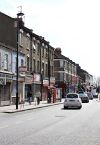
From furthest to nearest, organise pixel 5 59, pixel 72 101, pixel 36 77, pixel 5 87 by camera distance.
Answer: pixel 36 77
pixel 5 87
pixel 5 59
pixel 72 101

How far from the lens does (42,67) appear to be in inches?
2628

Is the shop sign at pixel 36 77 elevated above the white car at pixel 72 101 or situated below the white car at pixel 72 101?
above

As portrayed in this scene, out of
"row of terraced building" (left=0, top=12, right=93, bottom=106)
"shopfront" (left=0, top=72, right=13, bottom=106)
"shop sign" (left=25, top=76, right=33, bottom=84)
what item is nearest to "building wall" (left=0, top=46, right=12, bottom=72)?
"row of terraced building" (left=0, top=12, right=93, bottom=106)

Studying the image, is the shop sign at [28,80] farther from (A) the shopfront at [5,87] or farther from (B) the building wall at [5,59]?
(B) the building wall at [5,59]

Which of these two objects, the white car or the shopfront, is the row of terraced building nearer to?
the shopfront

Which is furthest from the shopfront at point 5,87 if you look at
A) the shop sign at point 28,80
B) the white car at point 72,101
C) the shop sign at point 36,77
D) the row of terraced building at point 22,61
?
the shop sign at point 36,77

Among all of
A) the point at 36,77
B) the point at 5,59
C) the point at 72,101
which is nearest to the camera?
the point at 72,101

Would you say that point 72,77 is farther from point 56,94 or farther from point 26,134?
point 26,134

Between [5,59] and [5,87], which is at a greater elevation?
[5,59]

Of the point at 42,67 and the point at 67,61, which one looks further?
the point at 67,61

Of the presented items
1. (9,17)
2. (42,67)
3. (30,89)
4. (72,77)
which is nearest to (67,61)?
(72,77)

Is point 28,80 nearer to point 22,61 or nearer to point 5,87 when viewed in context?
point 22,61

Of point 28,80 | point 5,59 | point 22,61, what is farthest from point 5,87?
point 28,80

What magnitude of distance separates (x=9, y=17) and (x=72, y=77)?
62.1 m
